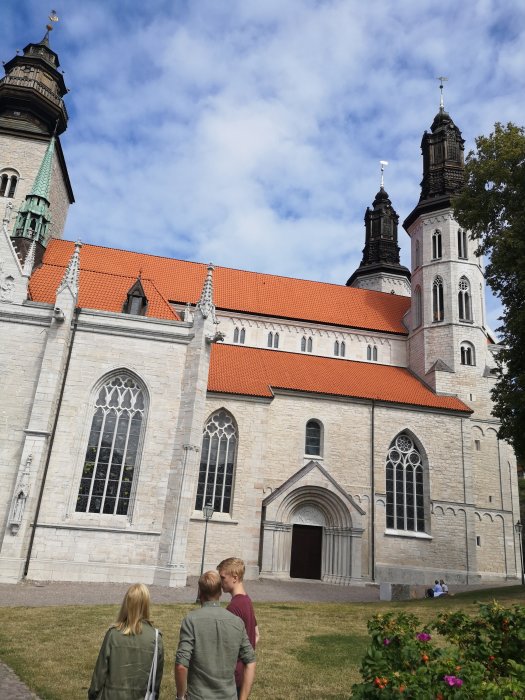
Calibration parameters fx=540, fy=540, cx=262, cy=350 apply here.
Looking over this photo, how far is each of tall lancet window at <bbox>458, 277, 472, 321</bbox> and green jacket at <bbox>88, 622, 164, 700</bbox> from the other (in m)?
27.7

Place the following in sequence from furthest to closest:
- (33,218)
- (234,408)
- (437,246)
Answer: (437,246) < (33,218) < (234,408)

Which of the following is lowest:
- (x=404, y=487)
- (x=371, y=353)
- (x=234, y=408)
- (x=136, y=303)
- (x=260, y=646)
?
(x=260, y=646)

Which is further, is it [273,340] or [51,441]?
[273,340]

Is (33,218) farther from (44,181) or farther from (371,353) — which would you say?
(371,353)

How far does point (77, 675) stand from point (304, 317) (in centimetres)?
2388

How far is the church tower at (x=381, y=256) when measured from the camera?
40.8 m

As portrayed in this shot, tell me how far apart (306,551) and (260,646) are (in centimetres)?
1419

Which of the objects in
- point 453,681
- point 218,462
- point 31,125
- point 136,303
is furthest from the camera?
point 31,125

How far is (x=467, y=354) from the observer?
2828 centimetres

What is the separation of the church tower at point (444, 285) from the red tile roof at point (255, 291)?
2.26 m

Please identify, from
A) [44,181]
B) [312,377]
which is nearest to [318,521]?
[312,377]

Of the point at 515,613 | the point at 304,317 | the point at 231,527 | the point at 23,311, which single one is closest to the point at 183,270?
the point at 304,317

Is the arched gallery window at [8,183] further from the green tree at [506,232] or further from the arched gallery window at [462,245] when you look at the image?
the arched gallery window at [462,245]

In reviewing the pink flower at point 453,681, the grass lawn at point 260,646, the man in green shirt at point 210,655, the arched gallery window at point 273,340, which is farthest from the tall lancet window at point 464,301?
the man in green shirt at point 210,655
